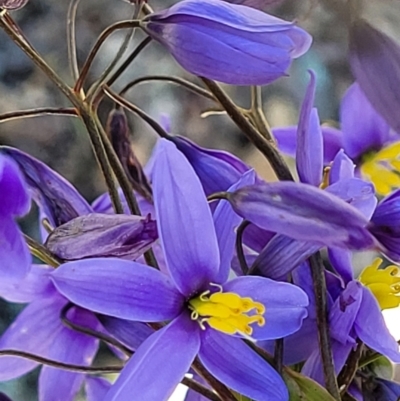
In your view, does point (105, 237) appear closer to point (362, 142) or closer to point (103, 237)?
point (103, 237)

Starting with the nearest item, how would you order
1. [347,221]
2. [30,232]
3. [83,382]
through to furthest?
[347,221], [83,382], [30,232]

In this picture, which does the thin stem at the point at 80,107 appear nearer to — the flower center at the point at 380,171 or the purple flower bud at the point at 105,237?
the purple flower bud at the point at 105,237

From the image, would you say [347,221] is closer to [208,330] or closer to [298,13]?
[208,330]

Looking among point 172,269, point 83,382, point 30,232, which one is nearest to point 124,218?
point 172,269

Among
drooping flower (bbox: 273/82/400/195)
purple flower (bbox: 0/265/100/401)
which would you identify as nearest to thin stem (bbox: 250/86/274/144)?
drooping flower (bbox: 273/82/400/195)

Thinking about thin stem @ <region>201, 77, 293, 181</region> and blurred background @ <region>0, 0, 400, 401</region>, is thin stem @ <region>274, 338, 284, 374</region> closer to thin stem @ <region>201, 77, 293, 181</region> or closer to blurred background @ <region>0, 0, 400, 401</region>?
thin stem @ <region>201, 77, 293, 181</region>

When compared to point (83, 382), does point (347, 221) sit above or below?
above

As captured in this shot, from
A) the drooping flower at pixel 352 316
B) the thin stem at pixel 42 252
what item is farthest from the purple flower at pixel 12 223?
the drooping flower at pixel 352 316
